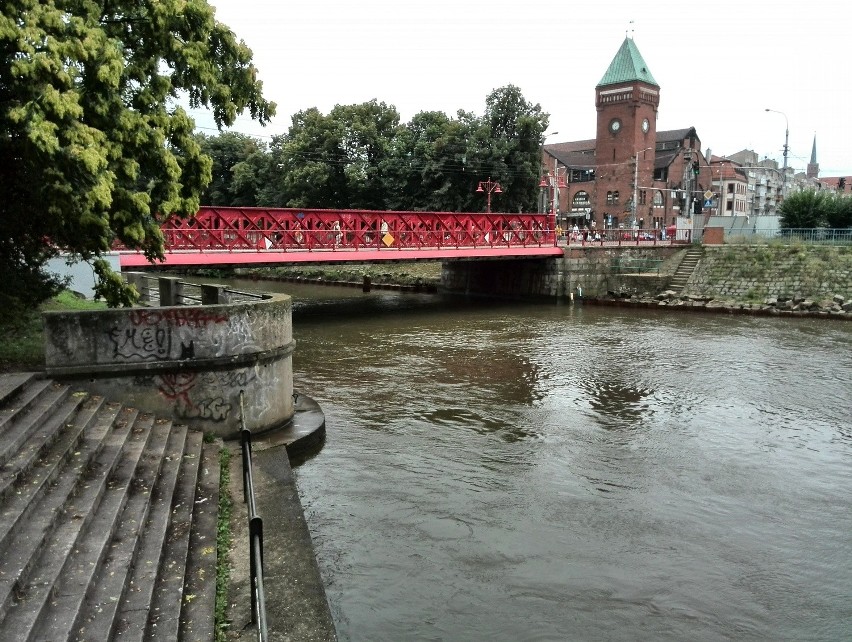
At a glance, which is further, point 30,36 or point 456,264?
point 456,264

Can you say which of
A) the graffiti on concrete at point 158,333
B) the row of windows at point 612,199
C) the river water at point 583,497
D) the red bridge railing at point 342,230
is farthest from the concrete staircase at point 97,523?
the row of windows at point 612,199

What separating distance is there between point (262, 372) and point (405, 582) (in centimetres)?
448

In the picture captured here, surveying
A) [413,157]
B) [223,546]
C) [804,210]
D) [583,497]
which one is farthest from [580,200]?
[223,546]

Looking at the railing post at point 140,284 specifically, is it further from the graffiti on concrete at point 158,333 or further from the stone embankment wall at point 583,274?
the stone embankment wall at point 583,274

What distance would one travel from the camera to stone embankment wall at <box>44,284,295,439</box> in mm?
9367

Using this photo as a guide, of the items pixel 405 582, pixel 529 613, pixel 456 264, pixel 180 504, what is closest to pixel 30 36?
pixel 180 504

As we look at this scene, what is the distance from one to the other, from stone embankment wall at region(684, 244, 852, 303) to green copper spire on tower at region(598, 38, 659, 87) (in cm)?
4707

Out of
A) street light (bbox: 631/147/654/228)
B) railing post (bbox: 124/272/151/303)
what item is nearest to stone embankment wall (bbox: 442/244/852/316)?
railing post (bbox: 124/272/151/303)

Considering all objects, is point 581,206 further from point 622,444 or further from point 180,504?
point 180,504

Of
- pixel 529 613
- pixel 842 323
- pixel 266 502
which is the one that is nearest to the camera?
pixel 529 613

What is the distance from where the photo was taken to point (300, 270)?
56.2m

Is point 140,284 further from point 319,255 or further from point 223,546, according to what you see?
point 223,546

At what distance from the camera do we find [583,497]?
33.0 ft

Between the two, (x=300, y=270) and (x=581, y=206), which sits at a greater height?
(x=581, y=206)
